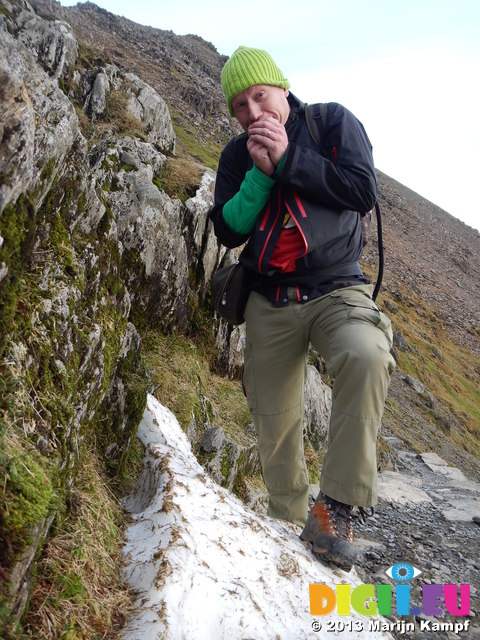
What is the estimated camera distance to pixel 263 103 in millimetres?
3836

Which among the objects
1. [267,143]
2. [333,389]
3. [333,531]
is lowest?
[333,531]

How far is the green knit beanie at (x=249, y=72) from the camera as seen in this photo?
3787 mm

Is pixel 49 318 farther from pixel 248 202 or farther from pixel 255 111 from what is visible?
pixel 255 111

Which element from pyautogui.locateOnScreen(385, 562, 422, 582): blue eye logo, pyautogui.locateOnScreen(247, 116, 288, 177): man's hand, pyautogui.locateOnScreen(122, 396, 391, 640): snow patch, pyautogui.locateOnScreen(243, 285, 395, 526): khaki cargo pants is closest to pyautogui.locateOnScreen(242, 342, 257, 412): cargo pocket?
Answer: pyautogui.locateOnScreen(243, 285, 395, 526): khaki cargo pants

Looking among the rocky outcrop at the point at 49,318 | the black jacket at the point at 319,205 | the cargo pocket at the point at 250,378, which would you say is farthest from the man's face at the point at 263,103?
the cargo pocket at the point at 250,378

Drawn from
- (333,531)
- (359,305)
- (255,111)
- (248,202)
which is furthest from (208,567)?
(255,111)

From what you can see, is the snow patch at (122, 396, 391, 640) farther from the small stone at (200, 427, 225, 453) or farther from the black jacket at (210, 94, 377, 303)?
the small stone at (200, 427, 225, 453)

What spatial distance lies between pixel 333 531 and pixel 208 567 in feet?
3.28

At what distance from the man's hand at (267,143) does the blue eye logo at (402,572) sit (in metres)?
4.67

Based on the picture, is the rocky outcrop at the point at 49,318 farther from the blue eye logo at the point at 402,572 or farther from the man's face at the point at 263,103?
the blue eye logo at the point at 402,572

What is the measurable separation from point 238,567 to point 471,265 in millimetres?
82565

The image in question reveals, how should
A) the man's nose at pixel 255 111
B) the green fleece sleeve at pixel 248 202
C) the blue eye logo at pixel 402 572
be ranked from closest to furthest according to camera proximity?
the green fleece sleeve at pixel 248 202
the man's nose at pixel 255 111
the blue eye logo at pixel 402 572

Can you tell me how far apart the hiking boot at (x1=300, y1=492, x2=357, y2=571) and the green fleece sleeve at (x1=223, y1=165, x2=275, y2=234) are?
7.20 feet

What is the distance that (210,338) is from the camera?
8.63 m
